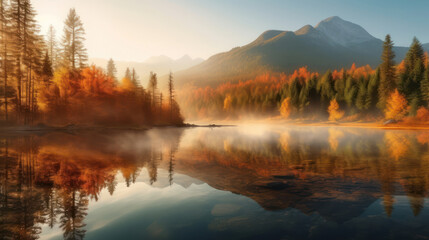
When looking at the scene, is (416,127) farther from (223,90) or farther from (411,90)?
(223,90)

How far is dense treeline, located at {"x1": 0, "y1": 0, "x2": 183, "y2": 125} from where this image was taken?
1378 inches

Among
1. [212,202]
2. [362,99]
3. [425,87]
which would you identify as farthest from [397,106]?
[212,202]

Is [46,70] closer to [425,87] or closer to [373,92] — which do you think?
[425,87]

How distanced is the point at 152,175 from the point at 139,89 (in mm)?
61441

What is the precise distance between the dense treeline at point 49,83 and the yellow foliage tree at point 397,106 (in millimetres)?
70445

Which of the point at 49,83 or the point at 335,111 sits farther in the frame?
the point at 335,111

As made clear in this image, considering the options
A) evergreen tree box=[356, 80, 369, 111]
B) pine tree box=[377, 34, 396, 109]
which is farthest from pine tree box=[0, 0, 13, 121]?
evergreen tree box=[356, 80, 369, 111]

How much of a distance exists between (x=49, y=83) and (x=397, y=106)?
8466cm

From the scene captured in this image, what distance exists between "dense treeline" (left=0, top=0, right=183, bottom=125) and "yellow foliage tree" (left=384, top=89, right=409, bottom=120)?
70445 mm

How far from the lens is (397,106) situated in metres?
60.5

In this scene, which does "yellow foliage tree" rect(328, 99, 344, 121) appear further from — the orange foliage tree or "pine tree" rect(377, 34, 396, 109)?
the orange foliage tree

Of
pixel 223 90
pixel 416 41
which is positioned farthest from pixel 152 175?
pixel 223 90

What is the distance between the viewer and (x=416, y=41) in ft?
216

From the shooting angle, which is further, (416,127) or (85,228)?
(416,127)
